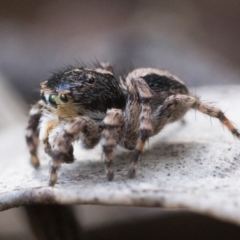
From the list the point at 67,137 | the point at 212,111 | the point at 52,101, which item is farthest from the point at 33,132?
the point at 212,111

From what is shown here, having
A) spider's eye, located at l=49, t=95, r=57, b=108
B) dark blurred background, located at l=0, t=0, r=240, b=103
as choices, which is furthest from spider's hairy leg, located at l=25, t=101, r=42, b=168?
dark blurred background, located at l=0, t=0, r=240, b=103

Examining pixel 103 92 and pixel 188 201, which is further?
pixel 103 92

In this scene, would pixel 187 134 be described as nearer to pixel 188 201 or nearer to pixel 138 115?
pixel 138 115

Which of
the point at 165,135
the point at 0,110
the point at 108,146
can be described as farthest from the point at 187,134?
the point at 0,110

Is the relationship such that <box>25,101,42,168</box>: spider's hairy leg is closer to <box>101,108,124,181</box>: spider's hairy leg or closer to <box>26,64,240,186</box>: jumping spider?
<box>26,64,240,186</box>: jumping spider

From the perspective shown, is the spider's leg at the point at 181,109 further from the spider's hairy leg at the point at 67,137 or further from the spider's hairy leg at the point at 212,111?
the spider's hairy leg at the point at 67,137

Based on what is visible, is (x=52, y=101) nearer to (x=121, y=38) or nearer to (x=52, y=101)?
(x=52, y=101)
